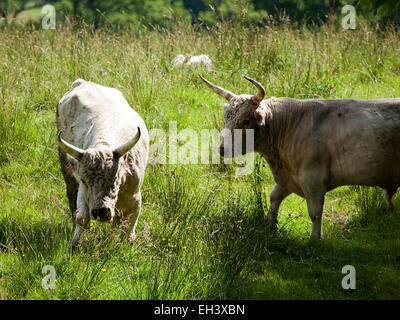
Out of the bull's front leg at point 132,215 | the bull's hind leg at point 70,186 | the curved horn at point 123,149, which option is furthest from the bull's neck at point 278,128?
the bull's hind leg at point 70,186

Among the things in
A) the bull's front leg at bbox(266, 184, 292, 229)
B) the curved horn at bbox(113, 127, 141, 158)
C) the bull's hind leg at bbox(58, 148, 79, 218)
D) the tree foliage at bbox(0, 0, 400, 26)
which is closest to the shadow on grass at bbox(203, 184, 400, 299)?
the bull's front leg at bbox(266, 184, 292, 229)

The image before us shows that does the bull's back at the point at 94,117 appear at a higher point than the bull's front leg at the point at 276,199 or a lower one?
higher

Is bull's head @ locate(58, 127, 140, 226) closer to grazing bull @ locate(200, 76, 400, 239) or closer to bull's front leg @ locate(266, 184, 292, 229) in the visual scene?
grazing bull @ locate(200, 76, 400, 239)

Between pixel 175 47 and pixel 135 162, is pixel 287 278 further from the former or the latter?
pixel 175 47

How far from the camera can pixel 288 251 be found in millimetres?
5359

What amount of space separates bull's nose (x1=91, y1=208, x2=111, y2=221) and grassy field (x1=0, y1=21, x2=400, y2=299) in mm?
318

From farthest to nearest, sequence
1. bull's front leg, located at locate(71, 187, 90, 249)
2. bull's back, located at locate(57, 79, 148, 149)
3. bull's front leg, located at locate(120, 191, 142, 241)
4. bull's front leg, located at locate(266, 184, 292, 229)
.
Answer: bull's front leg, located at locate(266, 184, 292, 229)
bull's back, located at locate(57, 79, 148, 149)
bull's front leg, located at locate(120, 191, 142, 241)
bull's front leg, located at locate(71, 187, 90, 249)

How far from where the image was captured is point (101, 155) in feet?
15.0

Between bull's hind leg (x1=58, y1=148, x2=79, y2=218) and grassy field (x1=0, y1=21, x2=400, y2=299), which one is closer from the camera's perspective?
grassy field (x1=0, y1=21, x2=400, y2=299)

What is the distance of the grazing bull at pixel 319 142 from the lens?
5355 mm

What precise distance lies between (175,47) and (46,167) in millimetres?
Result: 4290

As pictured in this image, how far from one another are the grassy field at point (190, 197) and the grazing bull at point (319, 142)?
1.24 ft

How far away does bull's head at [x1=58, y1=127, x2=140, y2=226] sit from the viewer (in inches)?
176

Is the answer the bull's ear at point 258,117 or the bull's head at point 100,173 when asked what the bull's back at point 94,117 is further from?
the bull's ear at point 258,117
